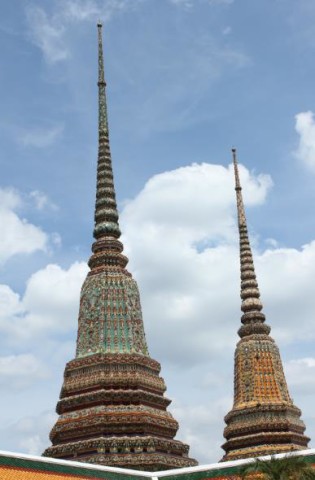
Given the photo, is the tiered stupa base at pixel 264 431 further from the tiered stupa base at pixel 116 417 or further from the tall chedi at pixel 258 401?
the tiered stupa base at pixel 116 417

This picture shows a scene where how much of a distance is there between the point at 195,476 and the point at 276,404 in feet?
48.3

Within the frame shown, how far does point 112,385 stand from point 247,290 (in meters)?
13.7

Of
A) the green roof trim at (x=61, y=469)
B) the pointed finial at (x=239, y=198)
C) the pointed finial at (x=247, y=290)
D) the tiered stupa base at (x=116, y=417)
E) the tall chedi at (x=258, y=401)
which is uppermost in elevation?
the pointed finial at (x=239, y=198)

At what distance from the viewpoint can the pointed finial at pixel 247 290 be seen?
134 ft

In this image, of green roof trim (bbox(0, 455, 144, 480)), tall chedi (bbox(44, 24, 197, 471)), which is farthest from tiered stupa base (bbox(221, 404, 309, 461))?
green roof trim (bbox(0, 455, 144, 480))

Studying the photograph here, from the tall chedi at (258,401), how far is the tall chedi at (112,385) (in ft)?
22.3

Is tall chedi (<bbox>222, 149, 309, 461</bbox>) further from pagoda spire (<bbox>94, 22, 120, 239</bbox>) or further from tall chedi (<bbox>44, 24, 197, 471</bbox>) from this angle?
pagoda spire (<bbox>94, 22, 120, 239</bbox>)

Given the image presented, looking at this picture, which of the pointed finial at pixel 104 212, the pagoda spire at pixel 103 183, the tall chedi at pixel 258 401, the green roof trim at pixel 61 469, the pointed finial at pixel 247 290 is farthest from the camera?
the pointed finial at pixel 247 290

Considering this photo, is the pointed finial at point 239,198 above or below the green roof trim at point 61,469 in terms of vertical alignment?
above

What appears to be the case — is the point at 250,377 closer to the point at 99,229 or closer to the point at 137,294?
the point at 137,294

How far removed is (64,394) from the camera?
3152cm

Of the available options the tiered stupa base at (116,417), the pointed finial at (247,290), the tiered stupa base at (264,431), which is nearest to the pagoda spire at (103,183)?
the tiered stupa base at (116,417)

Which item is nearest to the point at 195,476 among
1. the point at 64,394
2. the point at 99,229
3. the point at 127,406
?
the point at 127,406

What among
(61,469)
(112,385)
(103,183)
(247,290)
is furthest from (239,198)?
(61,469)
